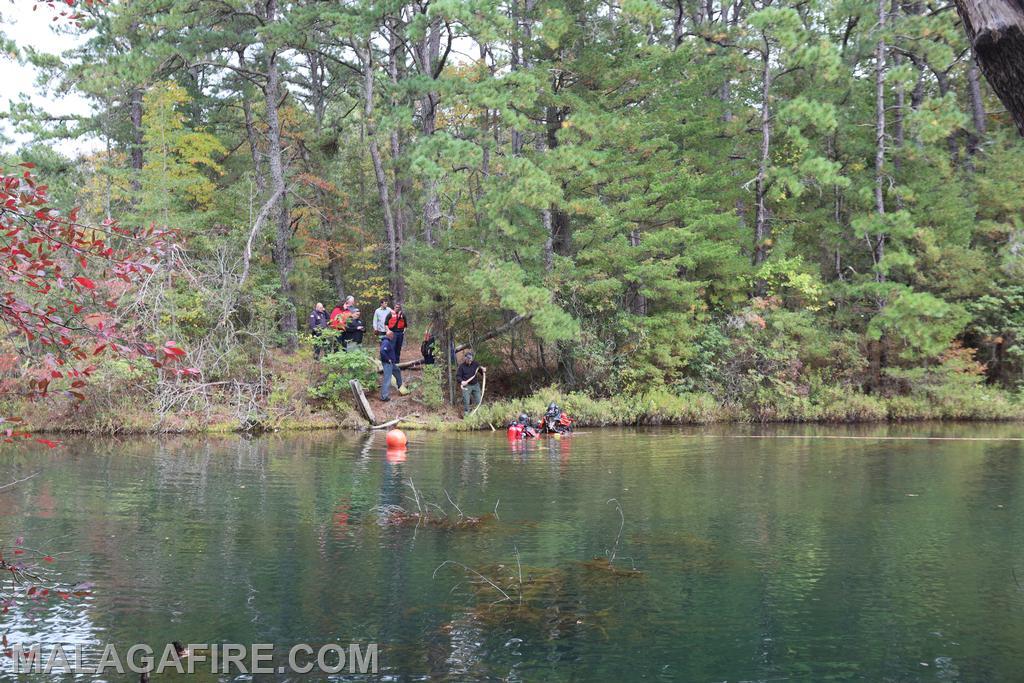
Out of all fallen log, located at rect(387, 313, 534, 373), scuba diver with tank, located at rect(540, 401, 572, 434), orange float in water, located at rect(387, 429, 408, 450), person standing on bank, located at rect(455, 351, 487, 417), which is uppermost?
fallen log, located at rect(387, 313, 534, 373)

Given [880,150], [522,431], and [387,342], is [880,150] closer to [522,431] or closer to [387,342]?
[522,431]

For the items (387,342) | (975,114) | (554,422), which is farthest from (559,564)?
(975,114)

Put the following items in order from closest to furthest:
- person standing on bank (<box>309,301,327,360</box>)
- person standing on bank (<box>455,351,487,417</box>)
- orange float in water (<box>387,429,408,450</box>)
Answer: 1. orange float in water (<box>387,429,408,450</box>)
2. person standing on bank (<box>455,351,487,417</box>)
3. person standing on bank (<box>309,301,327,360</box>)

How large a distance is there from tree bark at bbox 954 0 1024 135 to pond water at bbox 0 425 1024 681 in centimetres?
362

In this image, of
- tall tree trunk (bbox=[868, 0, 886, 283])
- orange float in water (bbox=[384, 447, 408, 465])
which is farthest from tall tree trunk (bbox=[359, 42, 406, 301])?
tall tree trunk (bbox=[868, 0, 886, 283])

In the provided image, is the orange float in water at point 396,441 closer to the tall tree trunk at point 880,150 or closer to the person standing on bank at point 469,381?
the person standing on bank at point 469,381

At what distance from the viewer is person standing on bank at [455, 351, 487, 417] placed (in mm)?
21875

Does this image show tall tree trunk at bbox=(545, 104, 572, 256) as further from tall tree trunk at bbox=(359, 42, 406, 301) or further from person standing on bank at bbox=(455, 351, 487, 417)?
tall tree trunk at bbox=(359, 42, 406, 301)

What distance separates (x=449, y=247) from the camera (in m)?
23.9

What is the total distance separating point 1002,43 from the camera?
11.2 ft

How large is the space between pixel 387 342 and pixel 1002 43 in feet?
63.0

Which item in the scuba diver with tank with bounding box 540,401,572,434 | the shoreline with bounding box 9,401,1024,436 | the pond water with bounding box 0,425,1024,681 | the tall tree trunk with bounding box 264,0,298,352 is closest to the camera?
the pond water with bounding box 0,425,1024,681

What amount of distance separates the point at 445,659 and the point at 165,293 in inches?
659

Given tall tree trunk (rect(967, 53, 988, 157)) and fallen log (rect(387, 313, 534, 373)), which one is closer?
fallen log (rect(387, 313, 534, 373))
